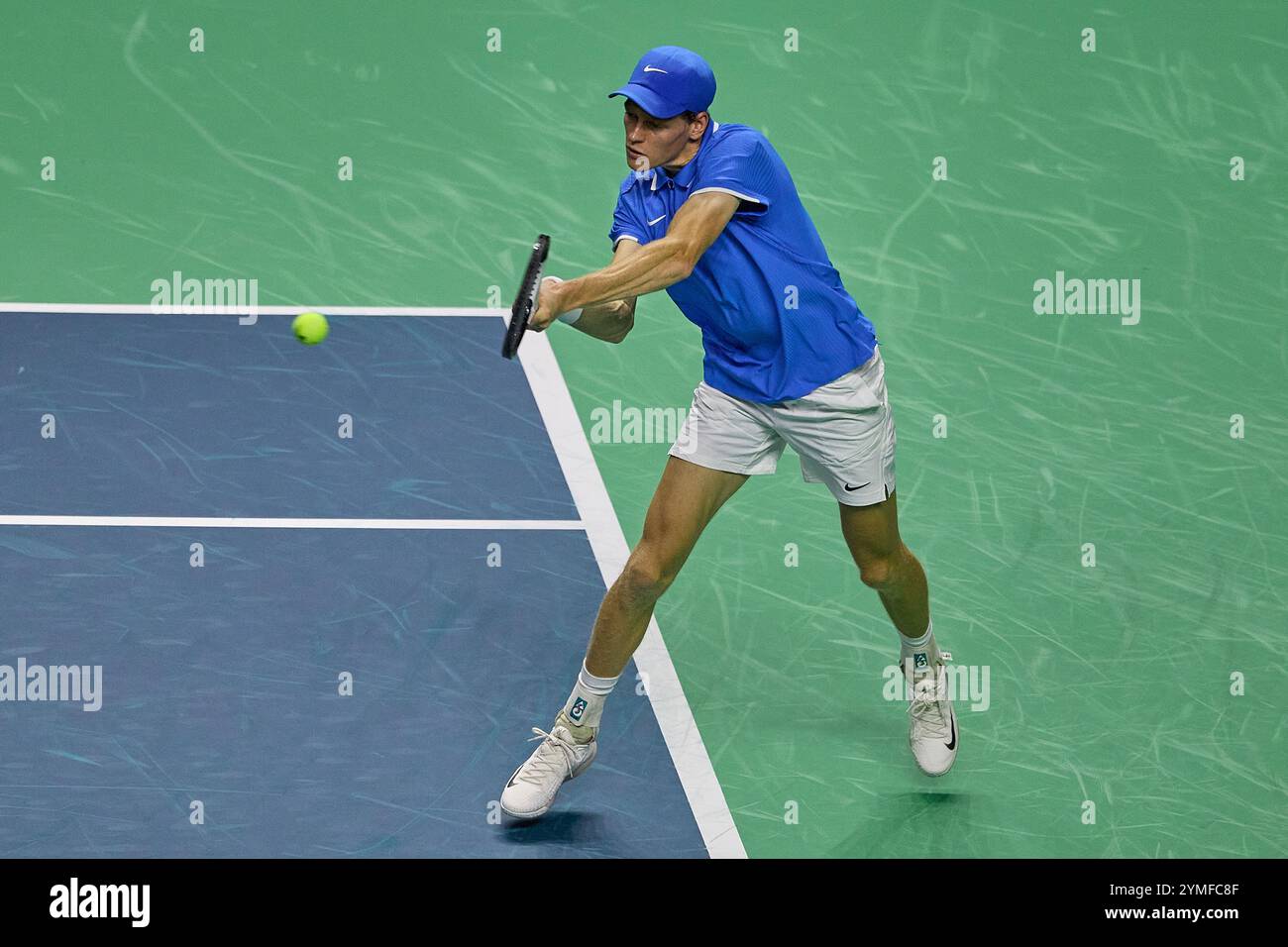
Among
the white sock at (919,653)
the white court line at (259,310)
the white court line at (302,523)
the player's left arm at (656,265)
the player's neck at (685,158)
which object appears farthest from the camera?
the white court line at (259,310)

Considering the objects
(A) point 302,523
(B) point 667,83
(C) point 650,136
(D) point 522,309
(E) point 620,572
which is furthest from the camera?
(A) point 302,523

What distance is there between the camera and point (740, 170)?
17.9ft

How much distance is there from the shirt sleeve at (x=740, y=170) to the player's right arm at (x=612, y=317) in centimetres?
29

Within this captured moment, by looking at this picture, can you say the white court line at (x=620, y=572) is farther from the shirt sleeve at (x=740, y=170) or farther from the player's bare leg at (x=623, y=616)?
the shirt sleeve at (x=740, y=170)

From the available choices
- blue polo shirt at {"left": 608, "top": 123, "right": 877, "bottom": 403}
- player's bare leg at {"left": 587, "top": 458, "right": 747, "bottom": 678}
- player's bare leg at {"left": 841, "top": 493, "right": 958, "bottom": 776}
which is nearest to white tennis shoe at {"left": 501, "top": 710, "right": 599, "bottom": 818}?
player's bare leg at {"left": 587, "top": 458, "right": 747, "bottom": 678}

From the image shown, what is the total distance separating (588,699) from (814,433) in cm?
116

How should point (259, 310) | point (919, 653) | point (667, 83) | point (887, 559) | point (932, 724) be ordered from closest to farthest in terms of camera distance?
point (667, 83), point (887, 559), point (932, 724), point (919, 653), point (259, 310)

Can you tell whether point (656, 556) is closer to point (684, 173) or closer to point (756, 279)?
point (756, 279)

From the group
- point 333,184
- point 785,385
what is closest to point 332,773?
point 785,385

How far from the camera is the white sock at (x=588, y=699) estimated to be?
19.4ft

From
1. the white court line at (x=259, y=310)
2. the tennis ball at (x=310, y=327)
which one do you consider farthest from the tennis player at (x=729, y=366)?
the white court line at (x=259, y=310)

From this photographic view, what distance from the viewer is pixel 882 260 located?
9.22 m

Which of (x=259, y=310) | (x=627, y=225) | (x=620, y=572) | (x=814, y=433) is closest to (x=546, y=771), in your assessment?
(x=620, y=572)

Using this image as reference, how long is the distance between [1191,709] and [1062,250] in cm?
344
